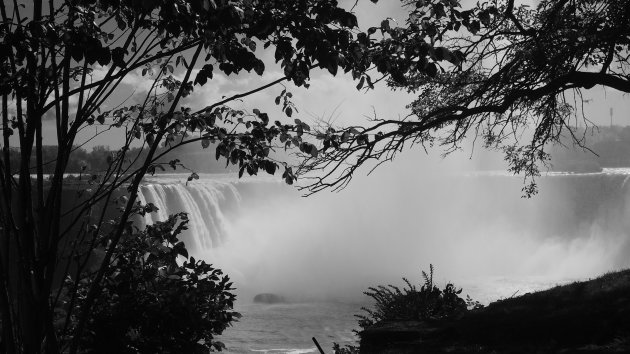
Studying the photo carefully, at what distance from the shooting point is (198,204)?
3491cm

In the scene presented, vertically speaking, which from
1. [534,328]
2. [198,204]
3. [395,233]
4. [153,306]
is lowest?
[534,328]

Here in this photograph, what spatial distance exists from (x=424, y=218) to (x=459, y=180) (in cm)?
420

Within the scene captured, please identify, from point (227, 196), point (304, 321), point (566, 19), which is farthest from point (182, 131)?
point (227, 196)

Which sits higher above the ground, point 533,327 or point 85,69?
point 85,69

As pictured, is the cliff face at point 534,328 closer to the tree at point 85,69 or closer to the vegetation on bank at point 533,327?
the vegetation on bank at point 533,327

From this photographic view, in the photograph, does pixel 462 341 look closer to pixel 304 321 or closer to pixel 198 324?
pixel 198 324

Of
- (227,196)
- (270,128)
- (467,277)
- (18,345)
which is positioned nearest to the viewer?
(18,345)

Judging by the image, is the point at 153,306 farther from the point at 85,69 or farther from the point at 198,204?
the point at 198,204

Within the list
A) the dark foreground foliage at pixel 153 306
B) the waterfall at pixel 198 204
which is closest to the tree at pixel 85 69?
the dark foreground foliage at pixel 153 306

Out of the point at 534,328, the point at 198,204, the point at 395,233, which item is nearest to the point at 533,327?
the point at 534,328

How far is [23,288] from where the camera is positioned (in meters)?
3.51

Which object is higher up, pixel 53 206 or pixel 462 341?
pixel 53 206

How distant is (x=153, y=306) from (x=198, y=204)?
1193 inches

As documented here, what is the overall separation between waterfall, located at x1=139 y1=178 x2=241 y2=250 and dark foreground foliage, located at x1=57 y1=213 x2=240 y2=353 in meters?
25.9
